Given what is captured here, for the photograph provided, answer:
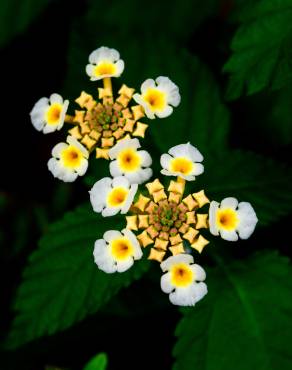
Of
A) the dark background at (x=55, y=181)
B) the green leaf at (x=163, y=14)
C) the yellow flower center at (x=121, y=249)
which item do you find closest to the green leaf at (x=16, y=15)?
the dark background at (x=55, y=181)

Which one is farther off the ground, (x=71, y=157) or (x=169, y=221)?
(x=71, y=157)

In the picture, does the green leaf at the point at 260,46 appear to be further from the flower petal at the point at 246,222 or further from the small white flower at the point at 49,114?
the small white flower at the point at 49,114

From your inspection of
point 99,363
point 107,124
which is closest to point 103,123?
point 107,124

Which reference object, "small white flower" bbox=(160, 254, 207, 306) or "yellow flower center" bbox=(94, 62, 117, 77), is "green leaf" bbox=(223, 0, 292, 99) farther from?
"small white flower" bbox=(160, 254, 207, 306)

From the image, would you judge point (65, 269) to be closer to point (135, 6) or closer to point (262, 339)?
point (262, 339)

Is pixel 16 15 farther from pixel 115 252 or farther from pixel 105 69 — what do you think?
pixel 115 252
